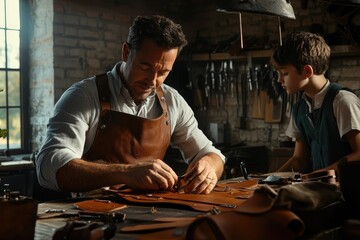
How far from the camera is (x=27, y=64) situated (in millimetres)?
6297

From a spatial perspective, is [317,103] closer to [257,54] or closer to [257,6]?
[257,6]

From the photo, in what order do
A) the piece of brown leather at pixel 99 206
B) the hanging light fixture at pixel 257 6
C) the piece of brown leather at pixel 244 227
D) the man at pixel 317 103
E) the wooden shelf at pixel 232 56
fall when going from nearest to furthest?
1. the piece of brown leather at pixel 244 227
2. the piece of brown leather at pixel 99 206
3. the hanging light fixture at pixel 257 6
4. the man at pixel 317 103
5. the wooden shelf at pixel 232 56

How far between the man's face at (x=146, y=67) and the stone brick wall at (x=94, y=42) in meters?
3.21

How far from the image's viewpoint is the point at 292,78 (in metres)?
3.48

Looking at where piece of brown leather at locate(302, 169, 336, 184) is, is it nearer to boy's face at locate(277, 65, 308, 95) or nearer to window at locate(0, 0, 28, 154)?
boy's face at locate(277, 65, 308, 95)

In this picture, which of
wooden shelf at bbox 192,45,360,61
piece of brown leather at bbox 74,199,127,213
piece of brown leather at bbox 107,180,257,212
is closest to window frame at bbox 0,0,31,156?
wooden shelf at bbox 192,45,360,61

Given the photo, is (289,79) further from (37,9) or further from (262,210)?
(37,9)

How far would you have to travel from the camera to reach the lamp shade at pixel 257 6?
2781 mm

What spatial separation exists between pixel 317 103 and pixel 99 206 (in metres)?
1.91

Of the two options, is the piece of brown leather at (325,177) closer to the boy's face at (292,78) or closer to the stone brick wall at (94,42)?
the boy's face at (292,78)

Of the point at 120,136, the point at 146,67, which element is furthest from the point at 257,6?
the point at 120,136

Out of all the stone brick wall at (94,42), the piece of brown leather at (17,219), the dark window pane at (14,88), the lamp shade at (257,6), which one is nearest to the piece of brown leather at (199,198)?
the piece of brown leather at (17,219)

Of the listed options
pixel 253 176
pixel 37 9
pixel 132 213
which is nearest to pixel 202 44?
pixel 37 9

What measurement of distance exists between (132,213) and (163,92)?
1.31m
